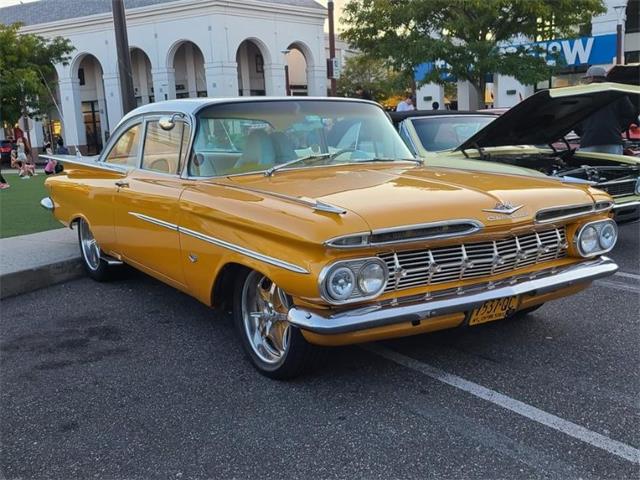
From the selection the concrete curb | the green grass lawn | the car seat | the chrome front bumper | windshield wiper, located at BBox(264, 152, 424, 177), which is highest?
the car seat

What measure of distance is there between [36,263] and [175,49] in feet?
101

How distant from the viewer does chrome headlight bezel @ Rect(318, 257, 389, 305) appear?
303cm

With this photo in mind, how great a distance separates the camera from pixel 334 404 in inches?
135

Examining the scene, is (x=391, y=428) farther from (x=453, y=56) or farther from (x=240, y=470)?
(x=453, y=56)

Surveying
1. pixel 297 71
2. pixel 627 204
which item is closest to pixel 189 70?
pixel 297 71

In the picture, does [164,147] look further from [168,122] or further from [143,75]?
[143,75]

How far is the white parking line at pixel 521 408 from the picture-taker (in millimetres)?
2900

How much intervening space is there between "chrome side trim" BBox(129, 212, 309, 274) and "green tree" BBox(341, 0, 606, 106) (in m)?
12.4

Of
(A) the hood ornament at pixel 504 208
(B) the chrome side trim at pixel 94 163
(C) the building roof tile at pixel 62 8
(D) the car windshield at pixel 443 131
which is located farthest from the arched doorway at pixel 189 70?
(A) the hood ornament at pixel 504 208

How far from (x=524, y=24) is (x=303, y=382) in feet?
47.0

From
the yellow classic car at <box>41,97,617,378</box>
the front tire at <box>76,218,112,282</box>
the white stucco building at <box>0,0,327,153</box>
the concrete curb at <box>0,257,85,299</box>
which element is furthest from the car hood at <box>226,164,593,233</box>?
the white stucco building at <box>0,0,327,153</box>

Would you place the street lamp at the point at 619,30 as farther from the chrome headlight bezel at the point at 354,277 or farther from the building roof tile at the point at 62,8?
the chrome headlight bezel at the point at 354,277

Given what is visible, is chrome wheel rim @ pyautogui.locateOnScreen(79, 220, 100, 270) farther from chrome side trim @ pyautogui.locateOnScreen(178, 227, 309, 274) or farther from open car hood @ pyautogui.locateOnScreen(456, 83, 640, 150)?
open car hood @ pyautogui.locateOnScreen(456, 83, 640, 150)

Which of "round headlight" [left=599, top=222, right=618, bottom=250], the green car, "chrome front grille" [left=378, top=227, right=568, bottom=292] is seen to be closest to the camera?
"chrome front grille" [left=378, top=227, right=568, bottom=292]
